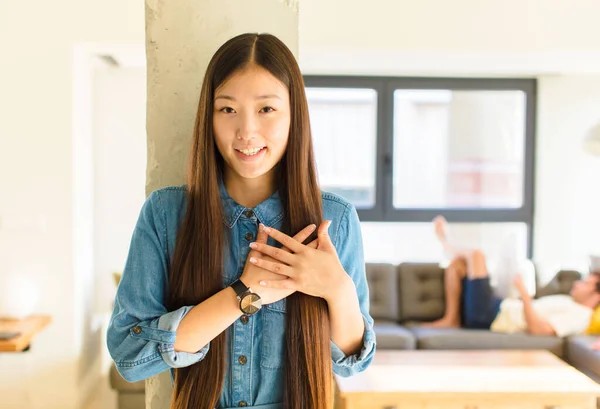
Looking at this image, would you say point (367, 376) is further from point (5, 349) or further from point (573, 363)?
point (5, 349)

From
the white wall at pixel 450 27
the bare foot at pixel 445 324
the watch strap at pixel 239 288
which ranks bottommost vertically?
the bare foot at pixel 445 324

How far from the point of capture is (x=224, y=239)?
3.49 feet

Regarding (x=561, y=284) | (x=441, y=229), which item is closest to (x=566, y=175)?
(x=561, y=284)

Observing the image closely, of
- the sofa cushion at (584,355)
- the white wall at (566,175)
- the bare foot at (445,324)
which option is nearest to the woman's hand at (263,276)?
the sofa cushion at (584,355)

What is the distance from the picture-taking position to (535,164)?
4.95 metres

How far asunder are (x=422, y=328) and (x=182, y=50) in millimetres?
3237

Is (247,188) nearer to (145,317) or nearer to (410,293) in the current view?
(145,317)

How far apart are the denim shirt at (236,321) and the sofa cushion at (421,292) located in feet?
10.8

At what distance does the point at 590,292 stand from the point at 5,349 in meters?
3.55

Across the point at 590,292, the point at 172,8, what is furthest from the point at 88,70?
the point at 590,292

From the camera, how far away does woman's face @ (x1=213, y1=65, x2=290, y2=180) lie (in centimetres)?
100

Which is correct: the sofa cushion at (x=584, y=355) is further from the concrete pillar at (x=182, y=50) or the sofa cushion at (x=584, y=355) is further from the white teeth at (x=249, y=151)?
the white teeth at (x=249, y=151)

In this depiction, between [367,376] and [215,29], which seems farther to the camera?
[367,376]

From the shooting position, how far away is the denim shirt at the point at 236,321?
1.00 metres
